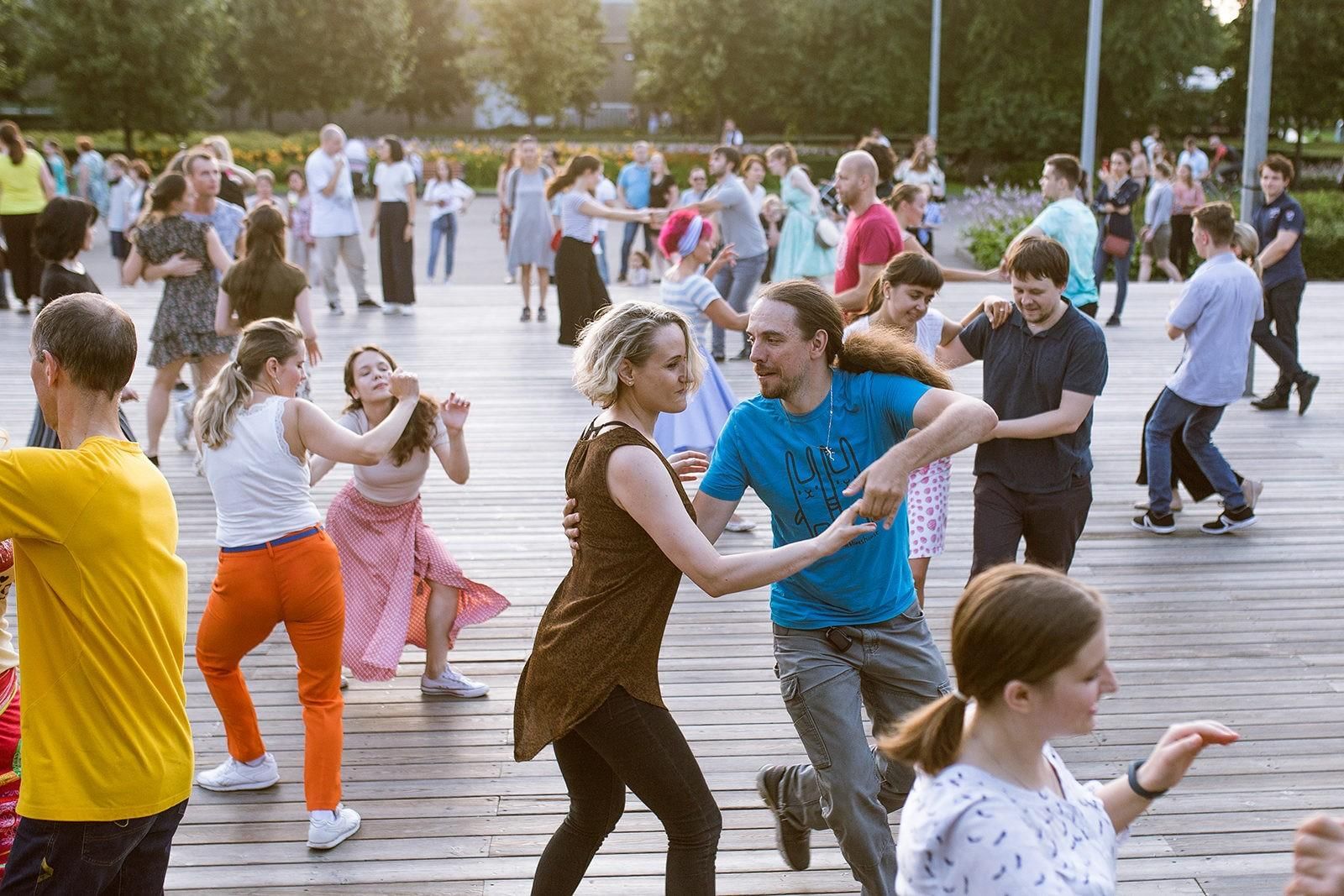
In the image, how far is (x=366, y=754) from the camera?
16.4 feet

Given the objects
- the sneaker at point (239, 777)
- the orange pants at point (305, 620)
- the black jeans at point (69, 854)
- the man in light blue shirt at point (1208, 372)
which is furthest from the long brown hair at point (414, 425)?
the man in light blue shirt at point (1208, 372)

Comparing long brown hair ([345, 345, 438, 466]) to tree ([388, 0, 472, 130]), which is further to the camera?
tree ([388, 0, 472, 130])

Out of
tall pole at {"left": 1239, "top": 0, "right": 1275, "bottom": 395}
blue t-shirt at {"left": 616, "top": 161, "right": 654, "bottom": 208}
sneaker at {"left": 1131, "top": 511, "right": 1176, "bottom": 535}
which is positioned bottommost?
sneaker at {"left": 1131, "top": 511, "right": 1176, "bottom": 535}

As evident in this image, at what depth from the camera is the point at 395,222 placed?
49.9 ft

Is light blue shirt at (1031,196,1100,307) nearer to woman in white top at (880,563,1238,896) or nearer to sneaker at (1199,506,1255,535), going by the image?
sneaker at (1199,506,1255,535)

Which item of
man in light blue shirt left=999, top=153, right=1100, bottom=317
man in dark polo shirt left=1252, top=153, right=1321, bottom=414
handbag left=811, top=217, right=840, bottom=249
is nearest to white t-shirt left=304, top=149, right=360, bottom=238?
handbag left=811, top=217, right=840, bottom=249

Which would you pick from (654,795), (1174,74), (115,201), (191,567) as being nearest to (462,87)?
(1174,74)

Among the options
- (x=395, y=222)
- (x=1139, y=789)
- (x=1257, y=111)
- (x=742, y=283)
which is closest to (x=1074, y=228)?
(x=1257, y=111)

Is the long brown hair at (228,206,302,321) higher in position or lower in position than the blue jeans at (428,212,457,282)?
higher

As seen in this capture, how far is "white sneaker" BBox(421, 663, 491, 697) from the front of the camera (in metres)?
5.46

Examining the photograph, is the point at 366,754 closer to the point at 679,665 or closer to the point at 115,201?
the point at 679,665

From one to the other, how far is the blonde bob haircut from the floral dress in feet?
18.7

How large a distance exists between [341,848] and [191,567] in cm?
316

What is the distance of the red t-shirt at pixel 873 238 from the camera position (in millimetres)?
7559
